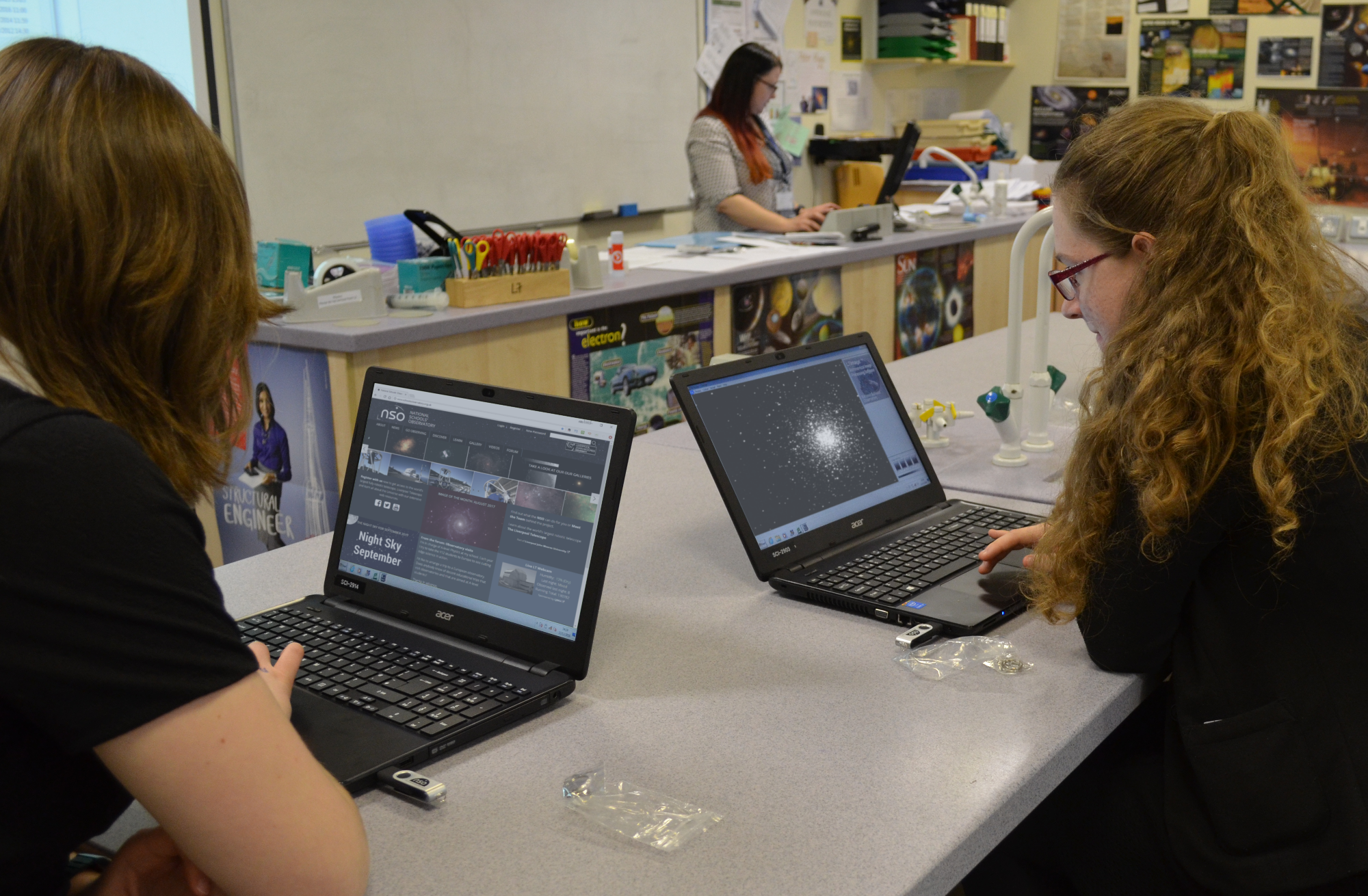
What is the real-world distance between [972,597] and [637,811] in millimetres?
493

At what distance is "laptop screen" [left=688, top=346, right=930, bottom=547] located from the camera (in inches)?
49.9

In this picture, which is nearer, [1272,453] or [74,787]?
[74,787]

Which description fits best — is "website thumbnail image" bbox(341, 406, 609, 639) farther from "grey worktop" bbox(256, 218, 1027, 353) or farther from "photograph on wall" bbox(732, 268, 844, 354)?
"photograph on wall" bbox(732, 268, 844, 354)

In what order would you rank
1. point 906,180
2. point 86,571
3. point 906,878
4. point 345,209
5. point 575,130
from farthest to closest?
point 906,180 < point 575,130 < point 345,209 < point 906,878 < point 86,571

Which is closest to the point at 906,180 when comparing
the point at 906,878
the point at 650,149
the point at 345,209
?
the point at 650,149

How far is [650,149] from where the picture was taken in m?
4.98

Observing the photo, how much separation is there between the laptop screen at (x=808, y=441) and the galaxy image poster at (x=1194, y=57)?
509 centimetres

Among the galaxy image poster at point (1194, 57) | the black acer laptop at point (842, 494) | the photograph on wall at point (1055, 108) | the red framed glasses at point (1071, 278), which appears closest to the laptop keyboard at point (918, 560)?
the black acer laptop at point (842, 494)

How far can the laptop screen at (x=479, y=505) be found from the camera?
102 centimetres

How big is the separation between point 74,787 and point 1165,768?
2.79ft

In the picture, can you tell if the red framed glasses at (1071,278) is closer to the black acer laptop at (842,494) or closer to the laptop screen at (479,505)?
the black acer laptop at (842,494)

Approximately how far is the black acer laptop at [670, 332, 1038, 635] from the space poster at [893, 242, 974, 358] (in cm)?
267

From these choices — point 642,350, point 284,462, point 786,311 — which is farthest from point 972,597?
point 786,311

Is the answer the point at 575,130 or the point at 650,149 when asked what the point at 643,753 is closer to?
the point at 575,130
